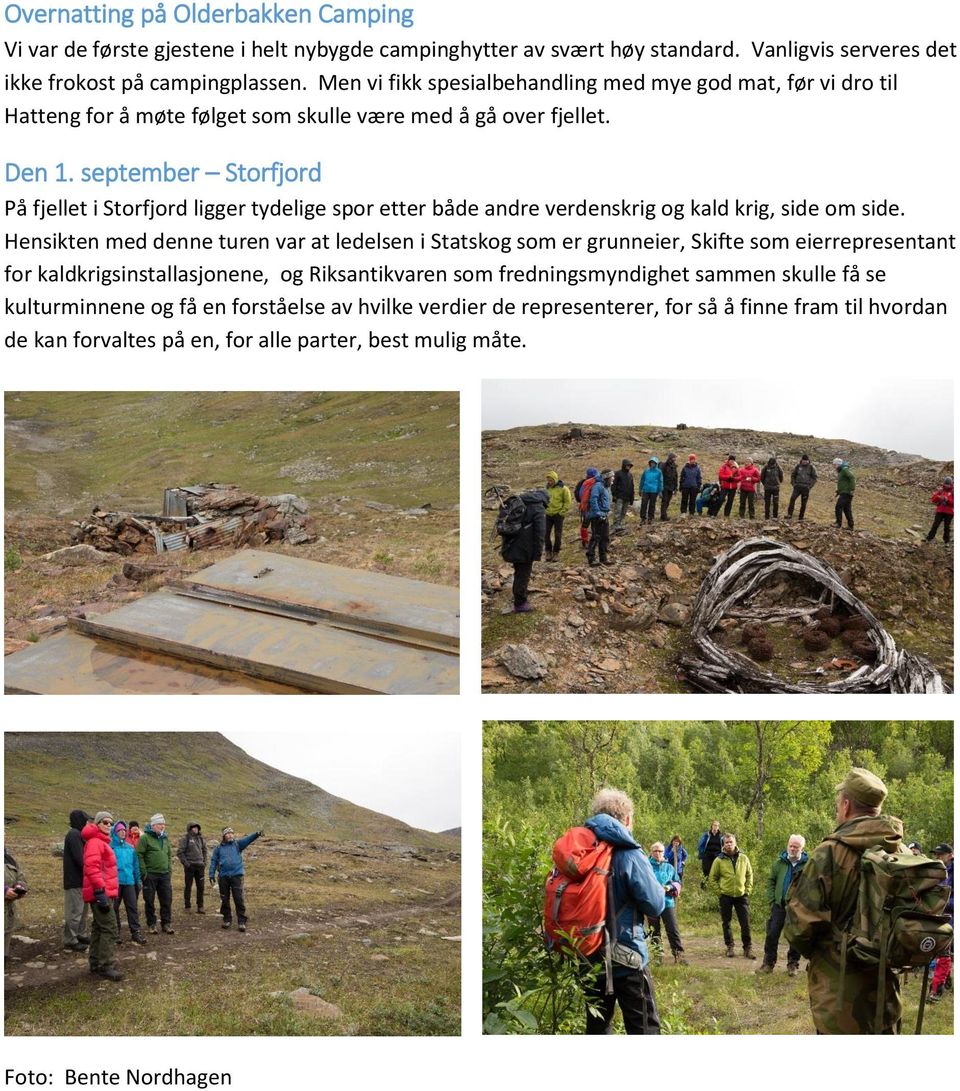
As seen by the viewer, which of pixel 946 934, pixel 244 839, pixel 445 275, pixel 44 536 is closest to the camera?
pixel 946 934

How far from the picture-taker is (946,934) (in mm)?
4004

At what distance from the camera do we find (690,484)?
30.0 ft

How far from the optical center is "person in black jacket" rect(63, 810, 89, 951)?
233 inches

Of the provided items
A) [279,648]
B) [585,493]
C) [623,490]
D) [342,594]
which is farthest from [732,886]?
[623,490]

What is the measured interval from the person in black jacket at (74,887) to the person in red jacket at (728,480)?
6.42 meters

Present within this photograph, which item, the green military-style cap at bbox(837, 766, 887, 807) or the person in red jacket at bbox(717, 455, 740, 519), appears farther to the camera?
the person in red jacket at bbox(717, 455, 740, 519)

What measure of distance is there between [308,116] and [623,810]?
414cm

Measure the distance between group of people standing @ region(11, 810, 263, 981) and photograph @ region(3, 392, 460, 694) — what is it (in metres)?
1.11

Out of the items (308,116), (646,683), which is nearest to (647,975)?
(646,683)

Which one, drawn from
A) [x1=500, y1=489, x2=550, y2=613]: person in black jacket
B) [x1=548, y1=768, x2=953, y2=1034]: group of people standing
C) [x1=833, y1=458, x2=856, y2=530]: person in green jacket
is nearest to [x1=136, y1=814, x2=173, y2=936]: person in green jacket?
[x1=500, y1=489, x2=550, y2=613]: person in black jacket

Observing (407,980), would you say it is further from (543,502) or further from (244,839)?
(543,502)

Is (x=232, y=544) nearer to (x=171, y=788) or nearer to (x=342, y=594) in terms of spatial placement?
(x=342, y=594)

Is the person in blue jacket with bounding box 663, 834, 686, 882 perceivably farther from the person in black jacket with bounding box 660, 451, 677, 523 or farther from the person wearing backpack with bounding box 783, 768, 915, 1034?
the person in black jacket with bounding box 660, 451, 677, 523

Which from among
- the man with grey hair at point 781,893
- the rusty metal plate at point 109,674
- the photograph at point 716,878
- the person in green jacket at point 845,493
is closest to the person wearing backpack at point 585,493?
the photograph at point 716,878
